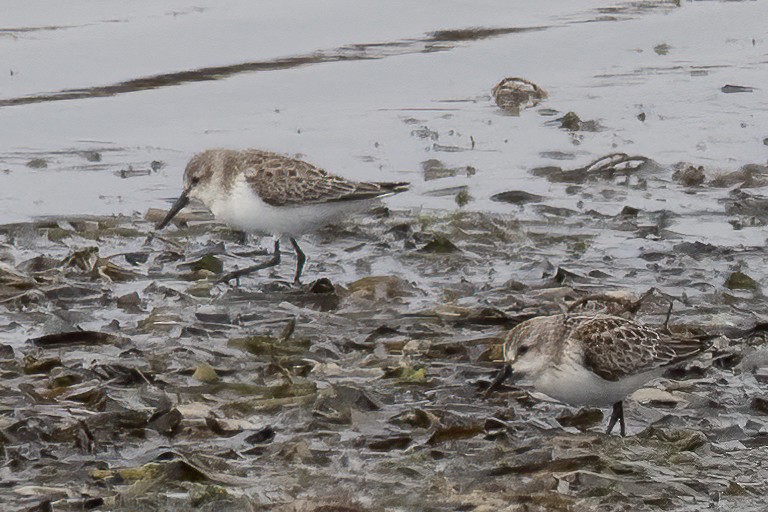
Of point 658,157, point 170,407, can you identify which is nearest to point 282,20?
→ point 658,157

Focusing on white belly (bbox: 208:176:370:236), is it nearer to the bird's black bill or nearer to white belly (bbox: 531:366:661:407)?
the bird's black bill

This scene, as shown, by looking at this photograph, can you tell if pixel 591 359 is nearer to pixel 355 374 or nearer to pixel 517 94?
pixel 355 374

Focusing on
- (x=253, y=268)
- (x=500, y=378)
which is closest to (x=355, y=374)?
(x=500, y=378)

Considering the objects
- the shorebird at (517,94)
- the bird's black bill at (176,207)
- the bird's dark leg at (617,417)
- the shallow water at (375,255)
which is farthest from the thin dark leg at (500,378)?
the shorebird at (517,94)

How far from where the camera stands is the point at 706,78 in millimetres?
14688

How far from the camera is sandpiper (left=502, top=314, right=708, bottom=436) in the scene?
6.53 meters

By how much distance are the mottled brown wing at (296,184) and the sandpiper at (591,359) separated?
116 inches

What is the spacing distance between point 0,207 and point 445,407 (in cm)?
504

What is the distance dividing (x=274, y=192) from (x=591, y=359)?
132 inches

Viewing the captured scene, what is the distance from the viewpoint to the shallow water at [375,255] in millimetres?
6000

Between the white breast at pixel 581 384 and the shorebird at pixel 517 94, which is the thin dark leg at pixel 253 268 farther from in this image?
the shorebird at pixel 517 94

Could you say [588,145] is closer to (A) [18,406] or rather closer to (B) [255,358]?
(B) [255,358]

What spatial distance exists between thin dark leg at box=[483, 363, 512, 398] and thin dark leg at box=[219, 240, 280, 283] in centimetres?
272

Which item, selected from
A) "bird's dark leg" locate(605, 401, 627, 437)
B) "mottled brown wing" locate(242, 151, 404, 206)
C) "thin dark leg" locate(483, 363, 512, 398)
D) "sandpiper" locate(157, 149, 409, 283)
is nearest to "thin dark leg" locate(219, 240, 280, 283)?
"sandpiper" locate(157, 149, 409, 283)
